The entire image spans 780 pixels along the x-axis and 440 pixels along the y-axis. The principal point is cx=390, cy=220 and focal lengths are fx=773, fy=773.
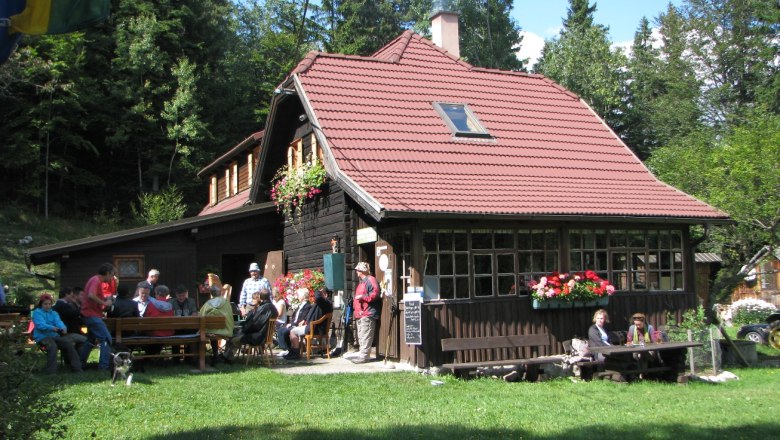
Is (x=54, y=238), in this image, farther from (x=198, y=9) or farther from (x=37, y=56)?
(x=198, y=9)

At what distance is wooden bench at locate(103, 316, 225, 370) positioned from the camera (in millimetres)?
11727

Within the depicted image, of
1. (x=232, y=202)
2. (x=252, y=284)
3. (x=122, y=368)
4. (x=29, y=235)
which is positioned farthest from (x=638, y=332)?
(x=29, y=235)

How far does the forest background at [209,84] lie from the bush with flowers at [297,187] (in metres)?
15.8

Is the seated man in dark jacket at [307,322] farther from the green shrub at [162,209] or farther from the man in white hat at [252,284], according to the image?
the green shrub at [162,209]

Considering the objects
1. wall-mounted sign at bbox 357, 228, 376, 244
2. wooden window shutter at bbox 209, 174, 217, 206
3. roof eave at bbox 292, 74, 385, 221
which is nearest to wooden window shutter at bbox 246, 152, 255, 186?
wooden window shutter at bbox 209, 174, 217, 206

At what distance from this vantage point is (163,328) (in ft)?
39.1

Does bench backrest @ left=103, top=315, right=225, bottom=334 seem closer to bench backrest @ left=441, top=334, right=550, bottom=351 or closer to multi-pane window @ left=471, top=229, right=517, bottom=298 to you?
bench backrest @ left=441, top=334, right=550, bottom=351

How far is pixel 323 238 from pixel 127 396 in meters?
7.06

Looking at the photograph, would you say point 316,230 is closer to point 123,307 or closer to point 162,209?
point 123,307

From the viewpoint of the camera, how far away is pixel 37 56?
35.6m

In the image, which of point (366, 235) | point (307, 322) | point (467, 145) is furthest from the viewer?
point (467, 145)

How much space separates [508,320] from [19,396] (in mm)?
9404

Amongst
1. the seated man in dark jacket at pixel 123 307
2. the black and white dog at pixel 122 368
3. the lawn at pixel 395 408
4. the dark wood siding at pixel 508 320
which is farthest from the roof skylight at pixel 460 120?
the black and white dog at pixel 122 368

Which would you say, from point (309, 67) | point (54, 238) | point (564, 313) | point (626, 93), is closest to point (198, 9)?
point (54, 238)
